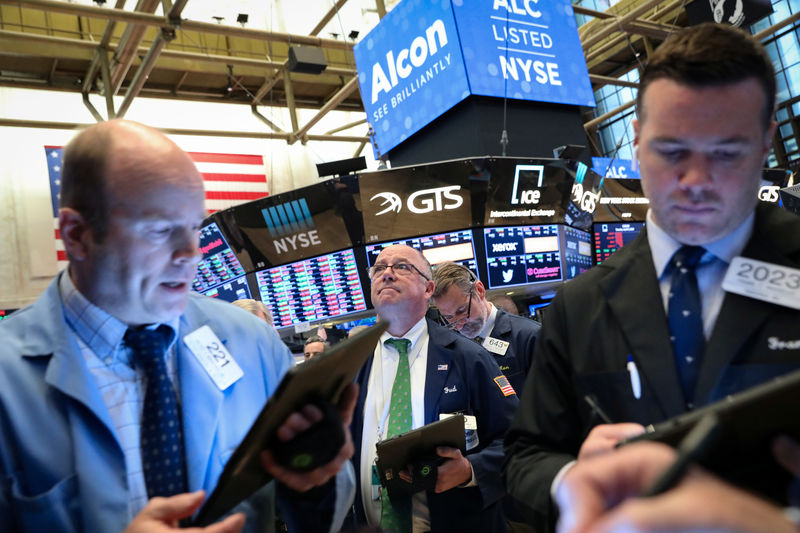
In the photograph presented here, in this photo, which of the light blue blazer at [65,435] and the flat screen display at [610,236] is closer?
the light blue blazer at [65,435]

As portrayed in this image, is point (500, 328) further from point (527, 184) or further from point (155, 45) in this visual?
point (155, 45)

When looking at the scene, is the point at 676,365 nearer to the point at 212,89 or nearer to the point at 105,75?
the point at 105,75

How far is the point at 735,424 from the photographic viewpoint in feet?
2.25

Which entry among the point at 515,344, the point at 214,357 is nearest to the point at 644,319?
the point at 214,357

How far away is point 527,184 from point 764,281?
4888 millimetres

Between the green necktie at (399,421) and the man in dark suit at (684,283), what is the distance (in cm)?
124

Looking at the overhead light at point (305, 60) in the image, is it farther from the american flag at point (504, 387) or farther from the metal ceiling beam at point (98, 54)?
the american flag at point (504, 387)

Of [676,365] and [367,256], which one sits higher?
[367,256]

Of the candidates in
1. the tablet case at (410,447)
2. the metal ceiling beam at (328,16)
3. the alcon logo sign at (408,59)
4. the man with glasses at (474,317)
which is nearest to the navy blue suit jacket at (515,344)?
the man with glasses at (474,317)

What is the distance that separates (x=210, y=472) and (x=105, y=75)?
29.6 ft

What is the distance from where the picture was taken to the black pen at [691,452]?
0.59 meters

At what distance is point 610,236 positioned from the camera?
811 centimetres

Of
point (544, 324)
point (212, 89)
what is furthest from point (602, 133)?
point (544, 324)

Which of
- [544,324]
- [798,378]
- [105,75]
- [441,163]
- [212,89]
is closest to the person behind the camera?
[798,378]
